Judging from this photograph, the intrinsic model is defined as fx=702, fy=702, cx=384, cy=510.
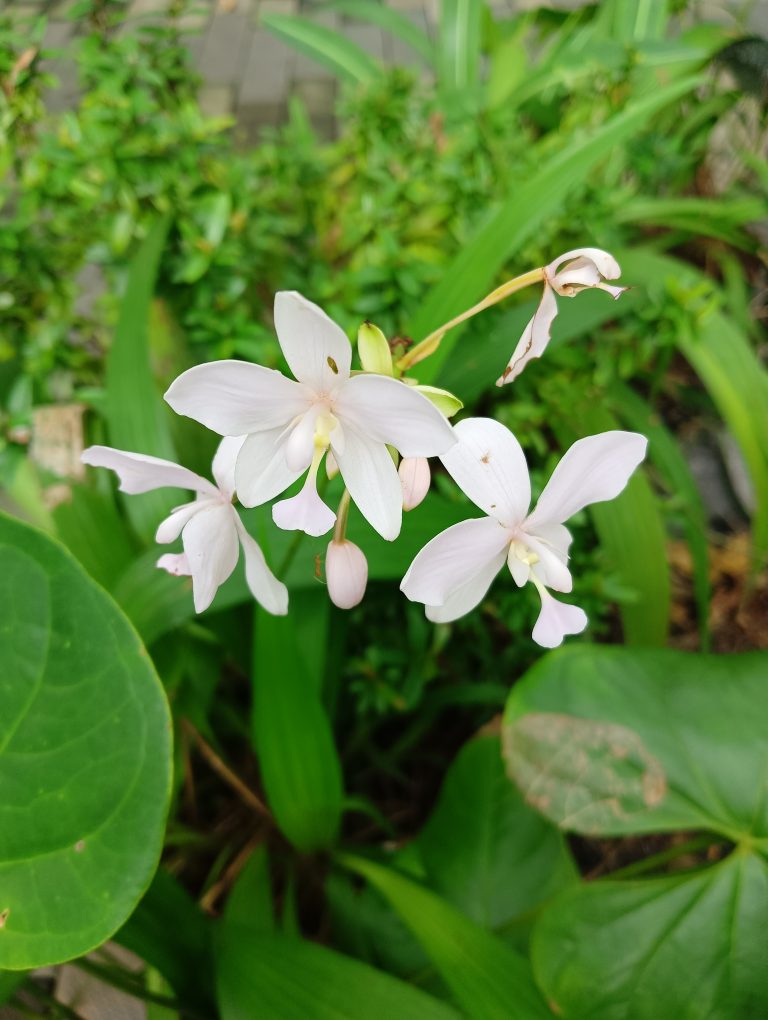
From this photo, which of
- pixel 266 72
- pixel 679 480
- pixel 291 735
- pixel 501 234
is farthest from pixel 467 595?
pixel 266 72

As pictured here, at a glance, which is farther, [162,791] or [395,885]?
[395,885]

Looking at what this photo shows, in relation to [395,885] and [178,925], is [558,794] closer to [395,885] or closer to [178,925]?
[395,885]

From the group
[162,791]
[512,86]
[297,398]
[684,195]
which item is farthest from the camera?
[684,195]

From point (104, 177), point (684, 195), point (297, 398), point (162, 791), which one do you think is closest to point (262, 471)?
point (297, 398)

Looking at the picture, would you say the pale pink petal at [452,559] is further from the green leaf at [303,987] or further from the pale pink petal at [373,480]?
the green leaf at [303,987]

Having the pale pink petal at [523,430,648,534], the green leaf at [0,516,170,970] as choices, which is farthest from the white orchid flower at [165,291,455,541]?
the green leaf at [0,516,170,970]

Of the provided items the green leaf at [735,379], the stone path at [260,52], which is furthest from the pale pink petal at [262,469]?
the stone path at [260,52]

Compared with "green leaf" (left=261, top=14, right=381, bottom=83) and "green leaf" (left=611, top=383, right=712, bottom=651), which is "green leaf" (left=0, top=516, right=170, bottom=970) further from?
"green leaf" (left=261, top=14, right=381, bottom=83)
